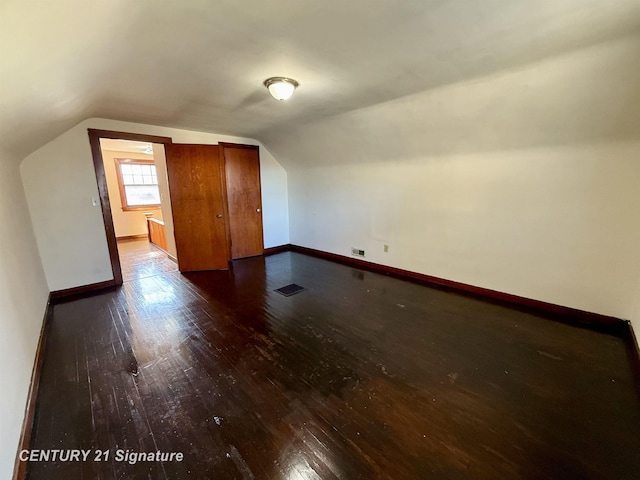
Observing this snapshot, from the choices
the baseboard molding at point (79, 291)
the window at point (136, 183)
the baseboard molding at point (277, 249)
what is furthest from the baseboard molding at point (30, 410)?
the window at point (136, 183)

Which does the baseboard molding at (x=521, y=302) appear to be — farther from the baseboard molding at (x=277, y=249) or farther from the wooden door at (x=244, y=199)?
the wooden door at (x=244, y=199)

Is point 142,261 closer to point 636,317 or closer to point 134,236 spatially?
point 134,236

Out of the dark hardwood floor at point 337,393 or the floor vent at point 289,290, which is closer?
the dark hardwood floor at point 337,393

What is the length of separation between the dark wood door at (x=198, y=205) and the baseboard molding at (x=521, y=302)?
7.68ft

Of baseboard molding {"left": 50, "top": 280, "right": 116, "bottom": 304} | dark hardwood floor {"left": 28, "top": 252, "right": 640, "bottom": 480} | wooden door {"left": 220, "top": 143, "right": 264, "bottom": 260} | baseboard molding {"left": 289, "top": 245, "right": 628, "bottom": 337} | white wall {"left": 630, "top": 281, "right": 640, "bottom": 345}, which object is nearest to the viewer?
dark hardwood floor {"left": 28, "top": 252, "right": 640, "bottom": 480}

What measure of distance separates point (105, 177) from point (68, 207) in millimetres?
554

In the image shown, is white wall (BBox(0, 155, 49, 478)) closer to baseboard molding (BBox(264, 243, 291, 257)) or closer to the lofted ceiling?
the lofted ceiling

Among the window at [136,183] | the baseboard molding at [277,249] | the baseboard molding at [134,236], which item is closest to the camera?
the baseboard molding at [277,249]

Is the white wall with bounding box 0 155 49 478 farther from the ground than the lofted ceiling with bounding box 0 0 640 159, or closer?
closer

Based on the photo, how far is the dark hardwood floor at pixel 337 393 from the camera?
1350mm

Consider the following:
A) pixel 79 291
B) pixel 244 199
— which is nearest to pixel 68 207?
pixel 79 291

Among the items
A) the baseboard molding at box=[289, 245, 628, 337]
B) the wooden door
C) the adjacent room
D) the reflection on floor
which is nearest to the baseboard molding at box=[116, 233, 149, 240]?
the reflection on floor

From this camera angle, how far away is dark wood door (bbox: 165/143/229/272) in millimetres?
4059

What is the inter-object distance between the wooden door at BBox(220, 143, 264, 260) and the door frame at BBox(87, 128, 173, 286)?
46.6 inches
